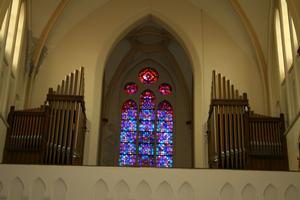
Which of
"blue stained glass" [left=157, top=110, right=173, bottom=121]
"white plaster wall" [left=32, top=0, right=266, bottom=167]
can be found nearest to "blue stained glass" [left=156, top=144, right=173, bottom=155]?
"blue stained glass" [left=157, top=110, right=173, bottom=121]

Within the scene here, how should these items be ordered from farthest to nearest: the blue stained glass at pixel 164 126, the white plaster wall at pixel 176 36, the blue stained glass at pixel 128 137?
the blue stained glass at pixel 164 126
the blue stained glass at pixel 128 137
the white plaster wall at pixel 176 36

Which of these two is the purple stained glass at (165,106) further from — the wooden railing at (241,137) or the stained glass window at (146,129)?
the wooden railing at (241,137)

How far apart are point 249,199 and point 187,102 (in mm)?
9986

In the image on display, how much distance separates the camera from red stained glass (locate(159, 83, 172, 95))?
21609mm

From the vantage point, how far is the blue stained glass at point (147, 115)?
21000mm

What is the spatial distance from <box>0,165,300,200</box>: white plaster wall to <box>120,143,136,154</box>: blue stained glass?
871 centimetres

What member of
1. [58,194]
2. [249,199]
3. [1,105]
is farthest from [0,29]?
[249,199]

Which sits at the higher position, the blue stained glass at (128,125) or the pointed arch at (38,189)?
the blue stained glass at (128,125)

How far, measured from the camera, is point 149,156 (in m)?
20.4

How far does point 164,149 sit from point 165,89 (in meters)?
2.57

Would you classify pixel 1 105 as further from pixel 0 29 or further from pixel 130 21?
pixel 130 21

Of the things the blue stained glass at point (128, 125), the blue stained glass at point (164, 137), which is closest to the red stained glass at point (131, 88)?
the blue stained glass at point (128, 125)

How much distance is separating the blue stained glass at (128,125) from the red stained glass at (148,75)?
1.85 m

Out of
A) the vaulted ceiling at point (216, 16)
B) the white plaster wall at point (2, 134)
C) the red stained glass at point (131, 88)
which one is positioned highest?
the vaulted ceiling at point (216, 16)
